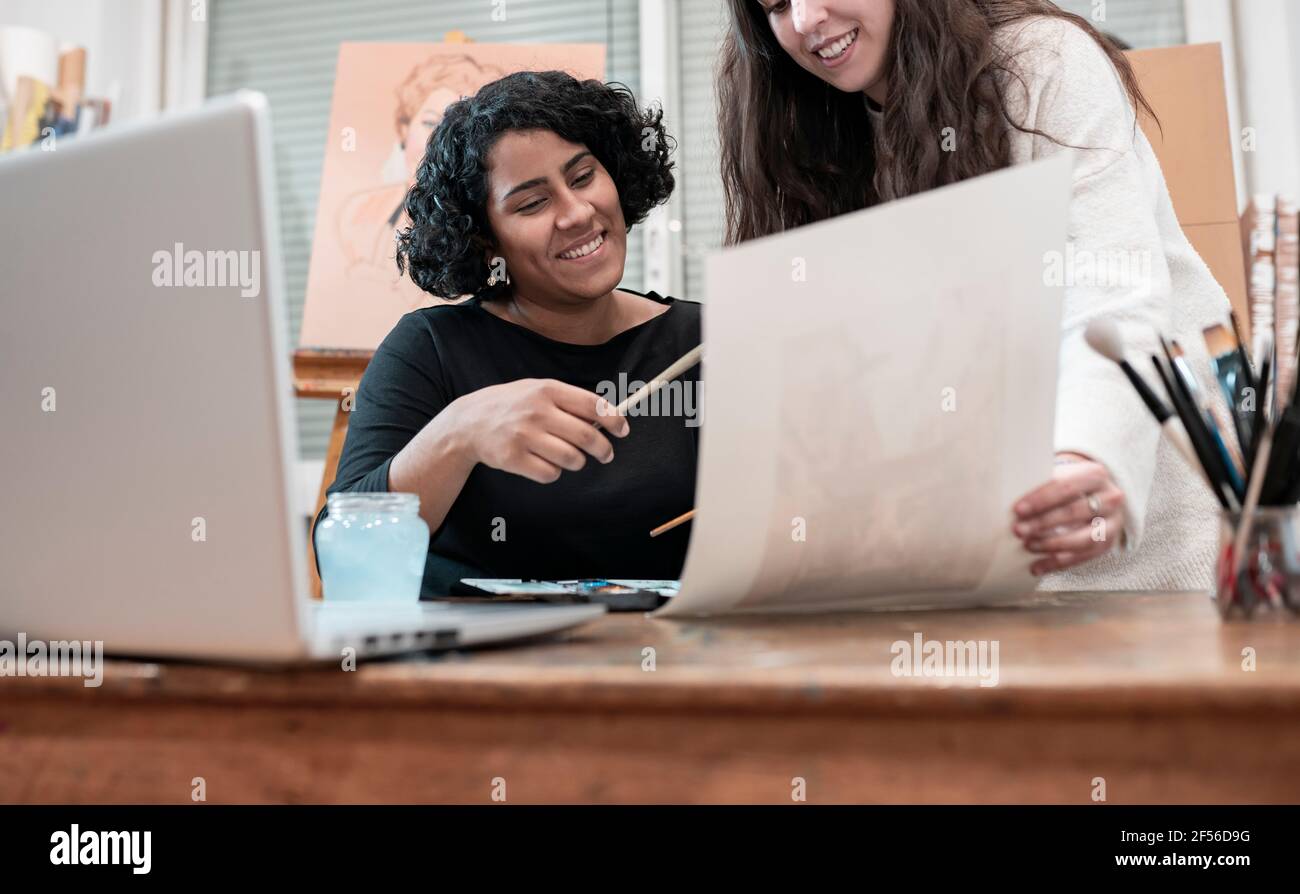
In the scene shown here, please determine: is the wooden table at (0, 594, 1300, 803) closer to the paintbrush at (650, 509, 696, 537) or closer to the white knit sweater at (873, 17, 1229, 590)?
the paintbrush at (650, 509, 696, 537)

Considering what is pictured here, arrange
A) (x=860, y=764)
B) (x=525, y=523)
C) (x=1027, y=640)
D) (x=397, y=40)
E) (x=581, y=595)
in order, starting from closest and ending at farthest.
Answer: (x=860, y=764), (x=1027, y=640), (x=581, y=595), (x=525, y=523), (x=397, y=40)

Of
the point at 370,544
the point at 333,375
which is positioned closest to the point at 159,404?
the point at 370,544

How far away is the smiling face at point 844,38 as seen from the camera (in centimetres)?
122

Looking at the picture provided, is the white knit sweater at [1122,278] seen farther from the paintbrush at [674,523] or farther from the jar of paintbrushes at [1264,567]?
the paintbrush at [674,523]

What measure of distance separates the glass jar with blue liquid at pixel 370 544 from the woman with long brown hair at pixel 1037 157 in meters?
0.45

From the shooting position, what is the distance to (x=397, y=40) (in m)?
2.94

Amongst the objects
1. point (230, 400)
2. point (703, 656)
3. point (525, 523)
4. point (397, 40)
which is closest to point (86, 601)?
point (230, 400)

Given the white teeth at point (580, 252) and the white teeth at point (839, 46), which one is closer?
the white teeth at point (839, 46)

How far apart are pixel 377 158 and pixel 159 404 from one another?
2.15m

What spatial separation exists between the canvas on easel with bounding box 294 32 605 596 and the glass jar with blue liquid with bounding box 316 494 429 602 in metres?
1.45

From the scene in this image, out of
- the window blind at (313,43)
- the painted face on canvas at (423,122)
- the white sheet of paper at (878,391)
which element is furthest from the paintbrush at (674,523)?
the window blind at (313,43)

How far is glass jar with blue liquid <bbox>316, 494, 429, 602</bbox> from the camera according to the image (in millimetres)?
870
